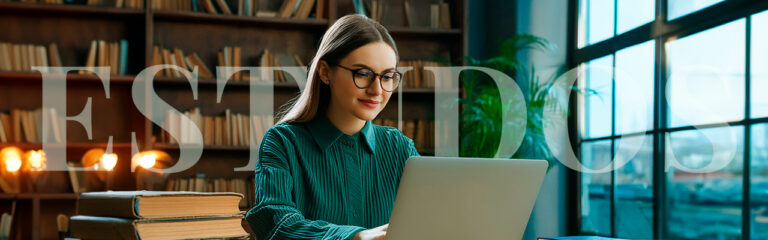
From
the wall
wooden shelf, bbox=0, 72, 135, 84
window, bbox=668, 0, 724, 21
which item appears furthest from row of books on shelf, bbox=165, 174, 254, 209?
window, bbox=668, 0, 724, 21

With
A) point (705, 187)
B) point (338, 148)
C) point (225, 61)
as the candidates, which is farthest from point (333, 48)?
point (225, 61)

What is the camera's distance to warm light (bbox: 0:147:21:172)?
3.85 meters

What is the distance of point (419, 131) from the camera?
444cm

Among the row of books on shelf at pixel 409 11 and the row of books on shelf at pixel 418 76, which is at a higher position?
the row of books on shelf at pixel 409 11

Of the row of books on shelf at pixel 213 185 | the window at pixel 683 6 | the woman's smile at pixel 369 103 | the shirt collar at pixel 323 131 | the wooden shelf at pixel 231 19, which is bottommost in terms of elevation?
the row of books on shelf at pixel 213 185

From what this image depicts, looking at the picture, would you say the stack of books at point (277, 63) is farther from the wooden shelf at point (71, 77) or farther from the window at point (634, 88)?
the window at point (634, 88)

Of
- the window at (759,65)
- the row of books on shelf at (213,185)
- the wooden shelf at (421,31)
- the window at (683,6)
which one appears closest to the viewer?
the window at (759,65)

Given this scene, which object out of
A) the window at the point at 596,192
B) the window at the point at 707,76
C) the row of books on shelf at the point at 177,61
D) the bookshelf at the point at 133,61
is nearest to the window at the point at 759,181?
the window at the point at 707,76

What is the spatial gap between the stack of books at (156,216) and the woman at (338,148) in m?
0.08

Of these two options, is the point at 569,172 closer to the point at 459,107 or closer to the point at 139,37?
the point at 459,107

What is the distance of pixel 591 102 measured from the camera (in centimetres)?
420

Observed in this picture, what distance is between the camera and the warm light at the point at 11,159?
12.6 feet

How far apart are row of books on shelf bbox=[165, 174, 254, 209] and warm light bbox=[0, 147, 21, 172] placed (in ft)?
2.55

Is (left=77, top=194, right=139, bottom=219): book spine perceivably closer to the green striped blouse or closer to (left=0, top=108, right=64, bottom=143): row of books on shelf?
the green striped blouse
